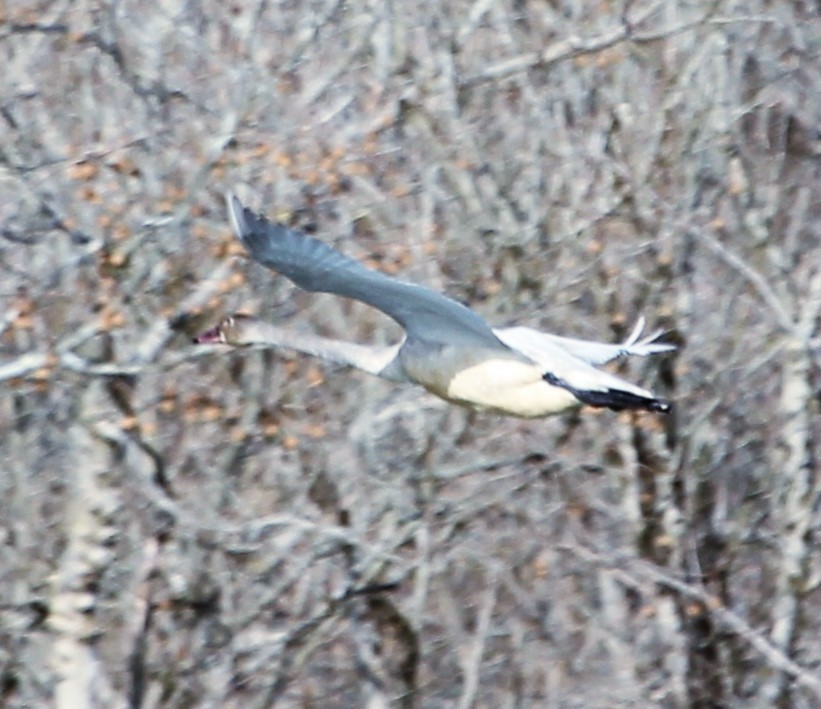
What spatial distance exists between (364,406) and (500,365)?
2.32 meters

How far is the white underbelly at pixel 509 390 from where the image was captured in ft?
25.0

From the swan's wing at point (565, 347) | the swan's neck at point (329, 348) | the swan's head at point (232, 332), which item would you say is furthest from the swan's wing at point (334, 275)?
the swan's head at point (232, 332)

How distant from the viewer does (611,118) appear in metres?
10.5

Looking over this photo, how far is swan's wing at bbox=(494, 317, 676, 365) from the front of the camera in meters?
7.76

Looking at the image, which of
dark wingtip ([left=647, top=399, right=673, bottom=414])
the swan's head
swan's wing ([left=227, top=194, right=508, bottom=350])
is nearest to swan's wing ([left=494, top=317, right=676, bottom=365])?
swan's wing ([left=227, top=194, right=508, bottom=350])

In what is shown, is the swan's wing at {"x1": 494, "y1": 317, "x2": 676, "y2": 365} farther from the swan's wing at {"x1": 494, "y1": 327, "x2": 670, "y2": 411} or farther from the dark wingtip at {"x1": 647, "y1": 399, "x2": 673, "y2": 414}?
the dark wingtip at {"x1": 647, "y1": 399, "x2": 673, "y2": 414}

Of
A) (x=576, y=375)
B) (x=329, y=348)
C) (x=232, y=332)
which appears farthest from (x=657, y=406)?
(x=232, y=332)

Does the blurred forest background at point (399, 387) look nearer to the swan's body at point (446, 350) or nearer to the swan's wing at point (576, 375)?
the swan's body at point (446, 350)

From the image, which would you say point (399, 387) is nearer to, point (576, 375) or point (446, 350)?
point (446, 350)

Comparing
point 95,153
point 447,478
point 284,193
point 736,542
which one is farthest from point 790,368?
point 95,153

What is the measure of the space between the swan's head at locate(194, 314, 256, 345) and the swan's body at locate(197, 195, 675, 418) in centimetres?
22

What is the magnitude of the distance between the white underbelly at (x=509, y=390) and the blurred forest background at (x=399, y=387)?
159 cm

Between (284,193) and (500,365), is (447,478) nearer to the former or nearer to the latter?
(284,193)

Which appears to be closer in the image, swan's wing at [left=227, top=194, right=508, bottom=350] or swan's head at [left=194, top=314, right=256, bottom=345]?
swan's wing at [left=227, top=194, right=508, bottom=350]
